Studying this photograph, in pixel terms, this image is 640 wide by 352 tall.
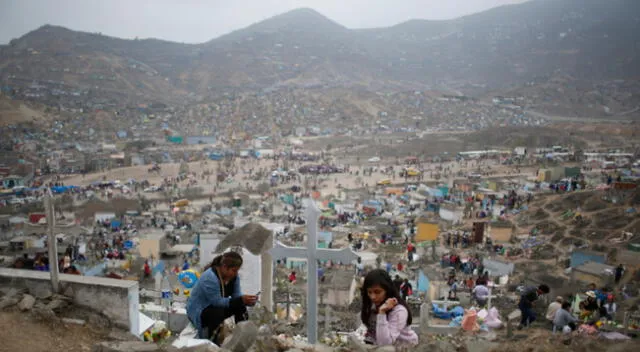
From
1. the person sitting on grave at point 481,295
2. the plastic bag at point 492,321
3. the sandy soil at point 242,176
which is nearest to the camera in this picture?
the plastic bag at point 492,321

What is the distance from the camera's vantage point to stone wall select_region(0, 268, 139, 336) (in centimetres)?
388

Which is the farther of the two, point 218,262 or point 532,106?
point 532,106

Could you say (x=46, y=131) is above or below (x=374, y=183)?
above

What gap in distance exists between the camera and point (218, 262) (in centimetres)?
332

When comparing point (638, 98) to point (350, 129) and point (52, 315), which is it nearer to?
point (350, 129)

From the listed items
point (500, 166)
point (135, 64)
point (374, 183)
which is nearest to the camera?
point (374, 183)

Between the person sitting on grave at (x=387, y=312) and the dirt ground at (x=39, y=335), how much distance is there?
2.06 m

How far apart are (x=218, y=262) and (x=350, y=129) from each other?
201ft

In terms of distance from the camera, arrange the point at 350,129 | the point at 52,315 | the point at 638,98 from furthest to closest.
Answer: the point at 638,98 < the point at 350,129 < the point at 52,315

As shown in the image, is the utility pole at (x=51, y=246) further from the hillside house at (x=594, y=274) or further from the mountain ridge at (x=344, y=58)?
the mountain ridge at (x=344, y=58)

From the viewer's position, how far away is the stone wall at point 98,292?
3.88m

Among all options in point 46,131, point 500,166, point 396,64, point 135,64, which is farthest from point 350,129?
point 396,64

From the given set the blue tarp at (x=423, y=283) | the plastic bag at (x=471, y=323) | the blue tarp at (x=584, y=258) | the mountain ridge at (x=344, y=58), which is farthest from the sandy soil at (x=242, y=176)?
the mountain ridge at (x=344, y=58)

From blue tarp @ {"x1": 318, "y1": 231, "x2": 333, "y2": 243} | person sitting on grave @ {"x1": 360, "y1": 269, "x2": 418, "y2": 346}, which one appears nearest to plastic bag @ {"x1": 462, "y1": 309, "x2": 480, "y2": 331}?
person sitting on grave @ {"x1": 360, "y1": 269, "x2": 418, "y2": 346}
